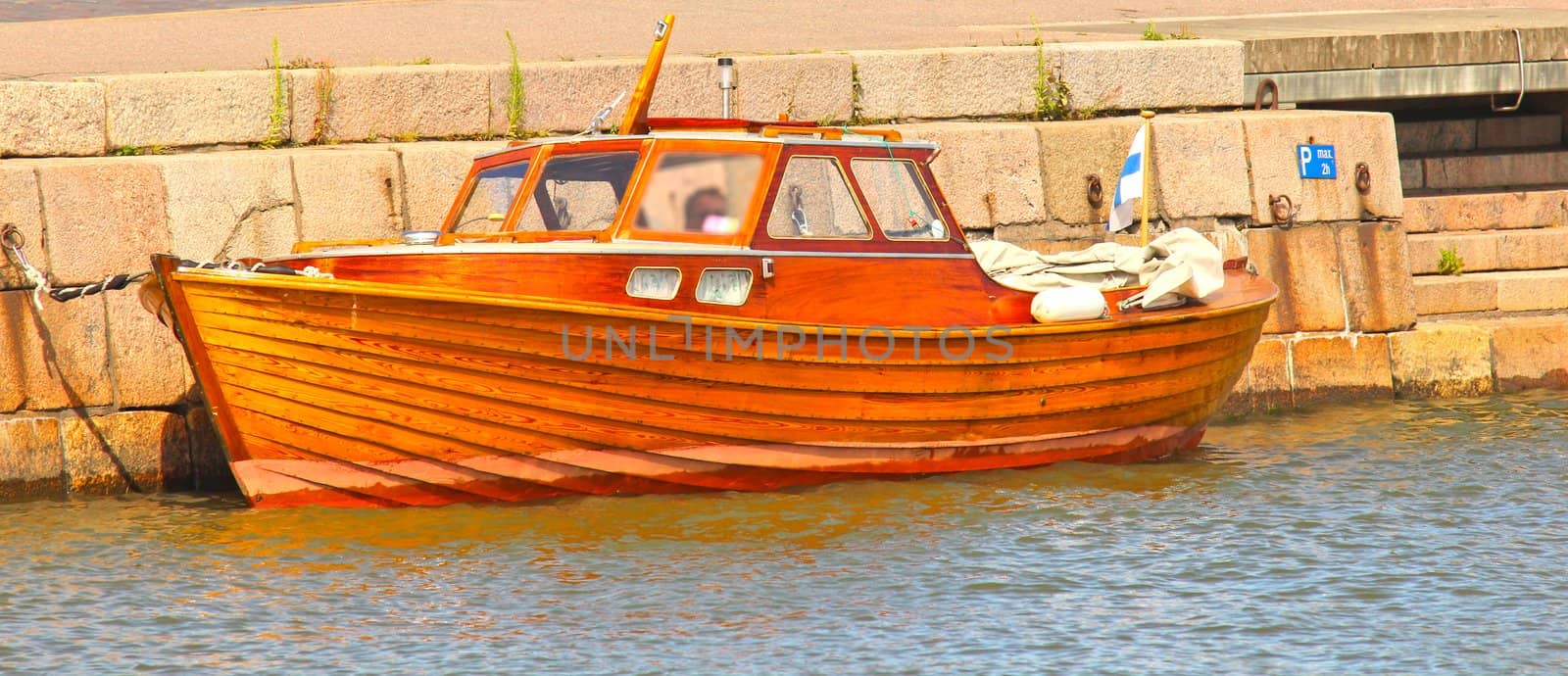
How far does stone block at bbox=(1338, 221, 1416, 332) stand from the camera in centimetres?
1077

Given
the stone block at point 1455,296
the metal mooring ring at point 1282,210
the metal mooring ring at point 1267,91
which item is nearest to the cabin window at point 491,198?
the metal mooring ring at point 1282,210

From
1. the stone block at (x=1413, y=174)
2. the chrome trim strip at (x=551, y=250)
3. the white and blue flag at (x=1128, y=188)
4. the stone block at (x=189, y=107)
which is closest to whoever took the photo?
the chrome trim strip at (x=551, y=250)

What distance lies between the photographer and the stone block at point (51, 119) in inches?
333

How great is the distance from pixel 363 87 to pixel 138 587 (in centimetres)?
341

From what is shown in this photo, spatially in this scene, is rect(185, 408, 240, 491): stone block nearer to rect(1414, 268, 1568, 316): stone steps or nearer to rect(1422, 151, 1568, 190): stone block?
rect(1414, 268, 1568, 316): stone steps

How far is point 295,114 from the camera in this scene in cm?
915

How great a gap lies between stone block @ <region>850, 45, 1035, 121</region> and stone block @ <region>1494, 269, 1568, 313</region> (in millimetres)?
2945

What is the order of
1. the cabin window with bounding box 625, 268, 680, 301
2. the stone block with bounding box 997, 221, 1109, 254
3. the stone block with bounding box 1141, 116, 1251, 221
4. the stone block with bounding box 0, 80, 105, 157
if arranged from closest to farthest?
the cabin window with bounding box 625, 268, 680, 301 < the stone block with bounding box 0, 80, 105, 157 < the stone block with bounding box 997, 221, 1109, 254 < the stone block with bounding box 1141, 116, 1251, 221

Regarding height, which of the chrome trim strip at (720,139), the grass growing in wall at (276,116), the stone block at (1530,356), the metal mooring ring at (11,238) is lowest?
the stone block at (1530,356)

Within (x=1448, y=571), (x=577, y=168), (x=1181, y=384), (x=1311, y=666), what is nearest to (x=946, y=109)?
(x=1181, y=384)

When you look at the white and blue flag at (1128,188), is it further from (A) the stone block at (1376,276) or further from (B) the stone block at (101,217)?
(B) the stone block at (101,217)

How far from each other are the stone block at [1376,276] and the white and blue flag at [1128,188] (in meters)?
1.98

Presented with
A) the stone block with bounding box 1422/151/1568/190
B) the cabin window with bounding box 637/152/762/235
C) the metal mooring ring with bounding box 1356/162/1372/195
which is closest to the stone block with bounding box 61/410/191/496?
the cabin window with bounding box 637/152/762/235

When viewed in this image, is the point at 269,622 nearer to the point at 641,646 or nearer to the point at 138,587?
the point at 138,587
